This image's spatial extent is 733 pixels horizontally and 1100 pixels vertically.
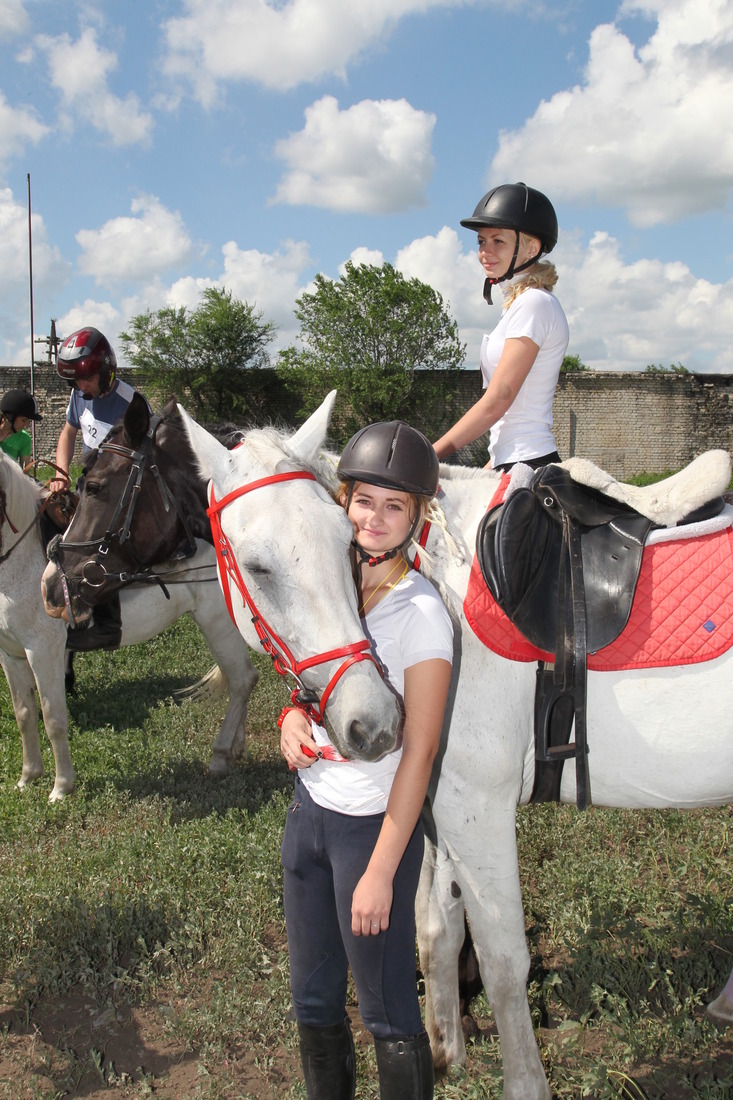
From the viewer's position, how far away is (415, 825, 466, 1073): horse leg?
8.13 ft

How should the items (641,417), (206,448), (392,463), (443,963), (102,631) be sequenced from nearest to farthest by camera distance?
(392,463) → (206,448) → (443,963) → (102,631) → (641,417)

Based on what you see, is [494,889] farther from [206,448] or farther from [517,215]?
[517,215]

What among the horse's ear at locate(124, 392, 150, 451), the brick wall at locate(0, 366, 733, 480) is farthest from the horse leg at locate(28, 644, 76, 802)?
the brick wall at locate(0, 366, 733, 480)

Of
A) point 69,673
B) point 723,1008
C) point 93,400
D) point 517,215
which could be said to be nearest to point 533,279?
point 517,215

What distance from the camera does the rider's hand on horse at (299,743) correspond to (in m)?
1.73

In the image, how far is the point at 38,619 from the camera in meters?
4.62

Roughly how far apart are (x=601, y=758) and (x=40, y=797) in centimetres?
394

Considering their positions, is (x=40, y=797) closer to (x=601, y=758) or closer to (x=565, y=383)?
(x=601, y=758)

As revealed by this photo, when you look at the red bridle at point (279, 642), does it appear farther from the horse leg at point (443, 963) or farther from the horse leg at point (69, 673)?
the horse leg at point (69, 673)

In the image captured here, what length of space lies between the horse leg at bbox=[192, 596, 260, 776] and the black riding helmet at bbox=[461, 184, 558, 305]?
334 centimetres

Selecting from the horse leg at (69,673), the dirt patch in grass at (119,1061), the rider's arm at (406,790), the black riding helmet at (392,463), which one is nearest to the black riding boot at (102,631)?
the horse leg at (69,673)

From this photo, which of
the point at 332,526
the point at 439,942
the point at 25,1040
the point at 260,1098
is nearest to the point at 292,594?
the point at 332,526

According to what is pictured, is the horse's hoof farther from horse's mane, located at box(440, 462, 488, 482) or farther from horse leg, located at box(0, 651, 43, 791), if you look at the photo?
horse leg, located at box(0, 651, 43, 791)

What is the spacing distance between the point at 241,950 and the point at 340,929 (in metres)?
1.56
